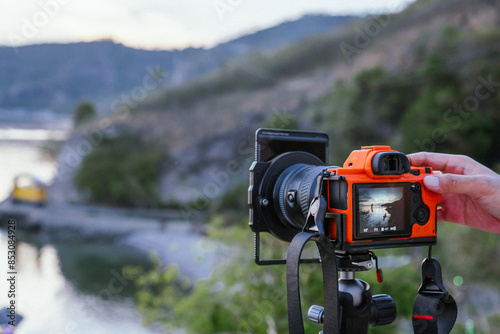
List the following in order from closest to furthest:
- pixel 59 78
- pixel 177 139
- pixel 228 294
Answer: pixel 228 294, pixel 59 78, pixel 177 139

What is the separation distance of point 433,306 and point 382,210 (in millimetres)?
174

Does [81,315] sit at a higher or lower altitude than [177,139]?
lower

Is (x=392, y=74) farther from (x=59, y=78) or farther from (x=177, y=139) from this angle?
(x=59, y=78)

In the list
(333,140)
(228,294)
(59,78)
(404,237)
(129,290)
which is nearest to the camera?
(404,237)

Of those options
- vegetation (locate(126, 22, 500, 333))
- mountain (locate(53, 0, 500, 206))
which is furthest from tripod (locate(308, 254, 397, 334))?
mountain (locate(53, 0, 500, 206))

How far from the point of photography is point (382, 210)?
63 cm

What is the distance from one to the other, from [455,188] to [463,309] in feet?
6.70

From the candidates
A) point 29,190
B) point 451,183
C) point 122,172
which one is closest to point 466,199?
point 451,183

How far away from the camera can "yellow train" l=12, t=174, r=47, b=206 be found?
433cm

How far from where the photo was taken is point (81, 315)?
4.06m

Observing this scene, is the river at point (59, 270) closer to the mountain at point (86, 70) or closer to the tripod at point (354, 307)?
the mountain at point (86, 70)

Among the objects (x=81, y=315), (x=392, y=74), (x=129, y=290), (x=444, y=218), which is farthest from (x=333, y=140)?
(x=444, y=218)

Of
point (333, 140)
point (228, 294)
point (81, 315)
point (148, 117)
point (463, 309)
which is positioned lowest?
point (81, 315)

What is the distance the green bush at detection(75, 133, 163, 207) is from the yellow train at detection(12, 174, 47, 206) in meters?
0.93
